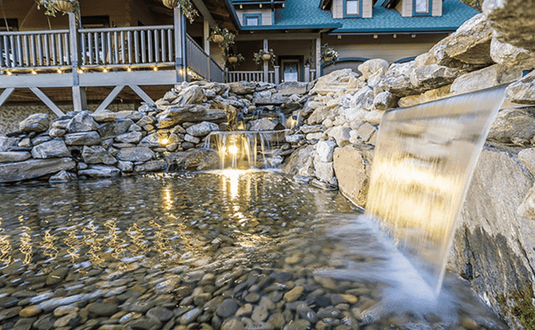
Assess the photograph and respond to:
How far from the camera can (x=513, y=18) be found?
2.70ft

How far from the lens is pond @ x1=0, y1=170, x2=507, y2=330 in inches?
57.0

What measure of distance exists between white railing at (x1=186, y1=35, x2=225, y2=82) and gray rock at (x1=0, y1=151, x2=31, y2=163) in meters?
4.84

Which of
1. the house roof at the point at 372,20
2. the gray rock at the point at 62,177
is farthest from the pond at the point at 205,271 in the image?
the house roof at the point at 372,20

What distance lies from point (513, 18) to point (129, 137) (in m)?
6.68

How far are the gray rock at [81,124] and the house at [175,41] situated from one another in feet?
7.24

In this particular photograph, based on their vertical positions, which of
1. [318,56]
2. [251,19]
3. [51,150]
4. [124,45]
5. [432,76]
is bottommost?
[51,150]

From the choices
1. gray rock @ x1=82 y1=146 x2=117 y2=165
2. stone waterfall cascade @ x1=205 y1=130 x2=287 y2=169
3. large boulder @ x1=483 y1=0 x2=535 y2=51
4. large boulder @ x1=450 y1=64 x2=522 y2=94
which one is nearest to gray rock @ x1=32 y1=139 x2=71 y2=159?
gray rock @ x1=82 y1=146 x2=117 y2=165

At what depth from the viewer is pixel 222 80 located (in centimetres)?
1220

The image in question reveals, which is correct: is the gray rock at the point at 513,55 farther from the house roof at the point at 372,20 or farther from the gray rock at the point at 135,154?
the house roof at the point at 372,20

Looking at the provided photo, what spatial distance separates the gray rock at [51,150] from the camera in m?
5.38

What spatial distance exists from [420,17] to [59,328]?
57.4 ft

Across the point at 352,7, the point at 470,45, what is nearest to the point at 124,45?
the point at 470,45

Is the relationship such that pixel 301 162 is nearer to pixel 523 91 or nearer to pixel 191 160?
pixel 191 160

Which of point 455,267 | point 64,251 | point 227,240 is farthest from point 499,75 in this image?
point 64,251
